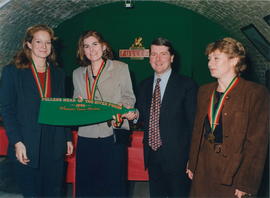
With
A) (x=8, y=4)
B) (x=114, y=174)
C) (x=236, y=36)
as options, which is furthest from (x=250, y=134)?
(x=236, y=36)

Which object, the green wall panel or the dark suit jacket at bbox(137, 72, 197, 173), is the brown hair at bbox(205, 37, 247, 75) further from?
the green wall panel

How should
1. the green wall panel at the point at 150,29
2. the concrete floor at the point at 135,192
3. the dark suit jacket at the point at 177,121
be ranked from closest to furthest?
the dark suit jacket at the point at 177,121 → the concrete floor at the point at 135,192 → the green wall panel at the point at 150,29

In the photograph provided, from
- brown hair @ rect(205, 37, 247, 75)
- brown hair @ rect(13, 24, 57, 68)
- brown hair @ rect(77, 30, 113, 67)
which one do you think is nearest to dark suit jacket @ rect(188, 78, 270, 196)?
brown hair @ rect(205, 37, 247, 75)

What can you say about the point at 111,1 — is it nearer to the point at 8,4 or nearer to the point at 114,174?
the point at 8,4

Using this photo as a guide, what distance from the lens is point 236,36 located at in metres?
6.46

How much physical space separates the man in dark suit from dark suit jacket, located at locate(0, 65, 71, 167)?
0.94 m

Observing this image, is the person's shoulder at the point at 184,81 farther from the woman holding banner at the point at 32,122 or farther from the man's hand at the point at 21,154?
the man's hand at the point at 21,154

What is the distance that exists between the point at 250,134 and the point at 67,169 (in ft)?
9.21

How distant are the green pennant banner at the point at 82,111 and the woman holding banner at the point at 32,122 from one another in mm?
88

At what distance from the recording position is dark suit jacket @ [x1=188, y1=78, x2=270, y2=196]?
201 cm

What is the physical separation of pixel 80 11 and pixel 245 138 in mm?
5784

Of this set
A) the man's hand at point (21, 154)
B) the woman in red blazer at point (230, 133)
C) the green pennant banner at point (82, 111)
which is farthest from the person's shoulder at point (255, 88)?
the man's hand at point (21, 154)

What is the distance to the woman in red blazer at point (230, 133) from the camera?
2.02 m

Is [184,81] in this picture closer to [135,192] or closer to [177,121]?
[177,121]
